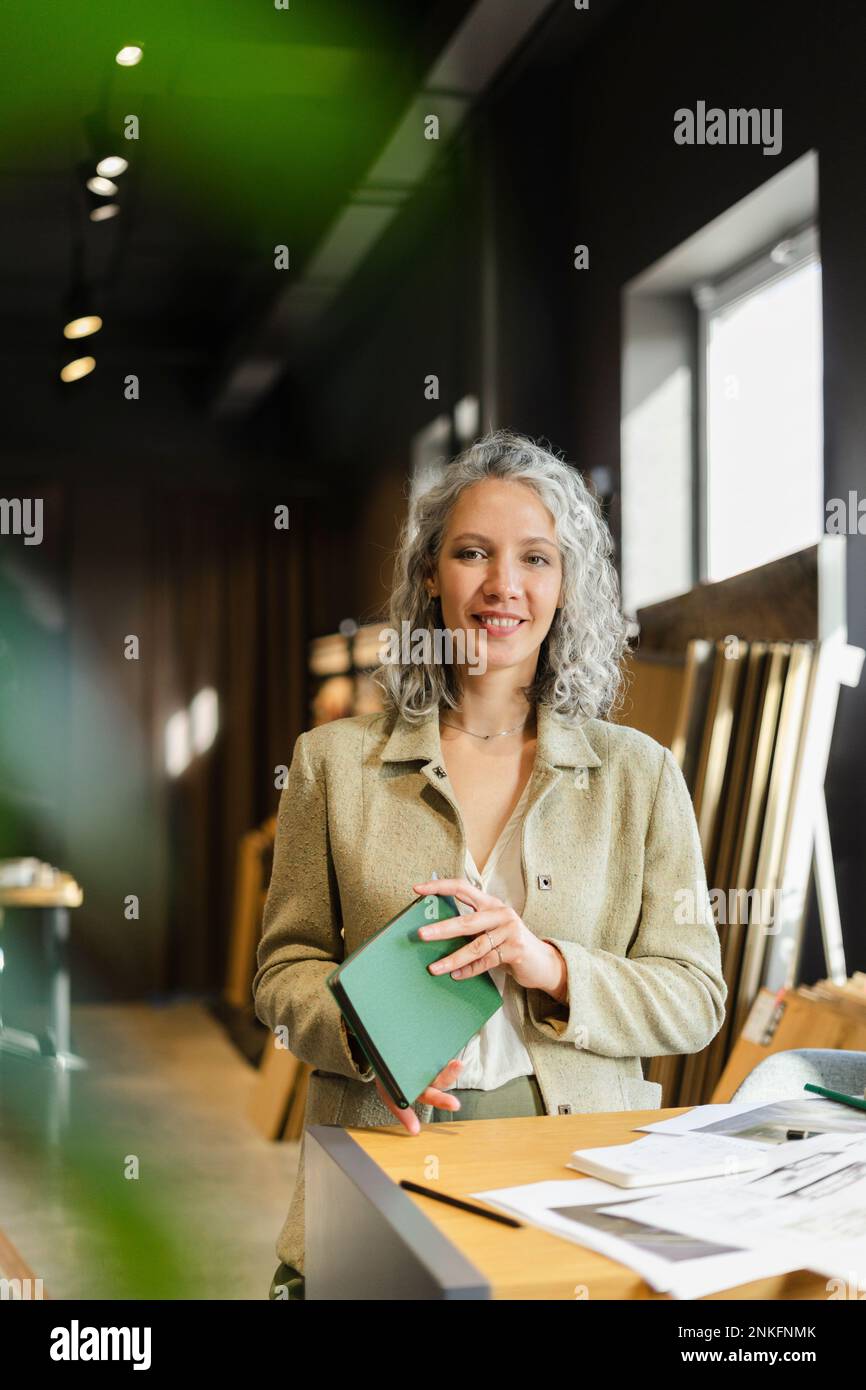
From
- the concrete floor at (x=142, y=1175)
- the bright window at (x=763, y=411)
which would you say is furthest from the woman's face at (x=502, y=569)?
the concrete floor at (x=142, y=1175)

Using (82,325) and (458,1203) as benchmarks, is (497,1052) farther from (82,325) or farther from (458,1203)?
(82,325)

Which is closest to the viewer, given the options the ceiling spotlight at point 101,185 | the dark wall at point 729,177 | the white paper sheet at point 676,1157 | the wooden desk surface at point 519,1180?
the wooden desk surface at point 519,1180

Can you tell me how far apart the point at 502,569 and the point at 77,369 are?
7974mm

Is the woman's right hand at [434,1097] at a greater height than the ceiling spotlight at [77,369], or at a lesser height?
lesser

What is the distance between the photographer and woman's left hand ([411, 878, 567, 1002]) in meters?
1.53

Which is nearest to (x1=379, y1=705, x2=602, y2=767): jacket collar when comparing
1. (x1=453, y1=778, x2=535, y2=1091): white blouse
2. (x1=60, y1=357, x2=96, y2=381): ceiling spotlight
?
(x1=453, y1=778, x2=535, y2=1091): white blouse

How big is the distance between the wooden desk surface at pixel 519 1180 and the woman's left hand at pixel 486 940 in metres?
0.18

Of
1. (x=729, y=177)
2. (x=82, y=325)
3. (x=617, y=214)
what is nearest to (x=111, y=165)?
A: (x=82, y=325)

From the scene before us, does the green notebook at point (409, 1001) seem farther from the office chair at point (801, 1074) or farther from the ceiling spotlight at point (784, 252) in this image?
the ceiling spotlight at point (784, 252)

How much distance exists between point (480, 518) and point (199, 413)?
27.0 feet

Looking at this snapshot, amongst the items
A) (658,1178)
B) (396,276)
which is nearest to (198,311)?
(396,276)

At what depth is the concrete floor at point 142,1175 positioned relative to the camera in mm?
3939

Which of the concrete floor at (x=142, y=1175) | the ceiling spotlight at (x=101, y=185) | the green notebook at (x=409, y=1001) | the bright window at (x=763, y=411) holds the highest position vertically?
the ceiling spotlight at (x=101, y=185)

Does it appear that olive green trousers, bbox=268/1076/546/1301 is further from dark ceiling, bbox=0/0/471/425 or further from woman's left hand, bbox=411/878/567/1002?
dark ceiling, bbox=0/0/471/425
